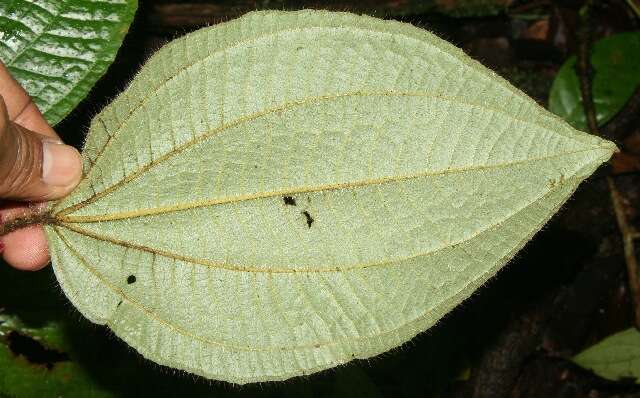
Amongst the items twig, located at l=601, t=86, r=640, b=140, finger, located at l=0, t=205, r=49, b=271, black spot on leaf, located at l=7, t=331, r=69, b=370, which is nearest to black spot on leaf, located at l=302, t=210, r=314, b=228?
finger, located at l=0, t=205, r=49, b=271

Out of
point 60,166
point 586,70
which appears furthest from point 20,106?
point 586,70

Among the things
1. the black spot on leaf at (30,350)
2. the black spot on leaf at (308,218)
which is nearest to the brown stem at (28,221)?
the black spot on leaf at (308,218)

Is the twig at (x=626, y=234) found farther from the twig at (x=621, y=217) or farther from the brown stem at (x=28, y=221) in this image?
the brown stem at (x=28, y=221)

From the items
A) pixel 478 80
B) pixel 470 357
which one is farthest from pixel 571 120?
pixel 478 80

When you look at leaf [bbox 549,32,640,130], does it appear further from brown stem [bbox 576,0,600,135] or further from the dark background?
the dark background

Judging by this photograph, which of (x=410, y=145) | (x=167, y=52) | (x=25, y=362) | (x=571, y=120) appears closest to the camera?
(x=410, y=145)

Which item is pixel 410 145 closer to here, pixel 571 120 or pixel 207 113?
pixel 207 113

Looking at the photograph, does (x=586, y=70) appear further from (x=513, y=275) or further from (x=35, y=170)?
(x=35, y=170)
